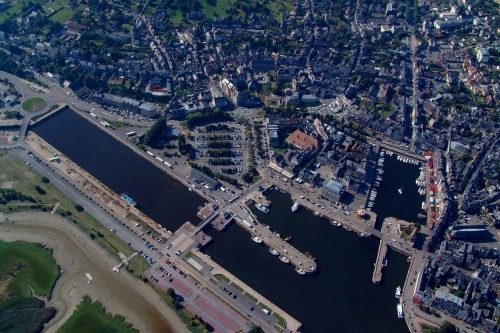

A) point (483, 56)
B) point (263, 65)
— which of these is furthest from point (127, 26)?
point (483, 56)

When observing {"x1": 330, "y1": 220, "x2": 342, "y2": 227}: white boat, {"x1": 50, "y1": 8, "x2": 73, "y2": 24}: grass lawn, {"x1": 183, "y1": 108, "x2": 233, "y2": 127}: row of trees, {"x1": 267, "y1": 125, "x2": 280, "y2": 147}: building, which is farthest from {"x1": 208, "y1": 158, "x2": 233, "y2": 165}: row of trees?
{"x1": 50, "y1": 8, "x2": 73, "y2": 24}: grass lawn

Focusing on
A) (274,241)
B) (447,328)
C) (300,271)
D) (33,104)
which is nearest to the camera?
(447,328)

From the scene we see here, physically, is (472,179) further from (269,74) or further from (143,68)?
(143,68)

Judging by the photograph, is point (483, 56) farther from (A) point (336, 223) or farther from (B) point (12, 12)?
(B) point (12, 12)

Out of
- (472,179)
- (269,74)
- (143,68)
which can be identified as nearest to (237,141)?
(269,74)

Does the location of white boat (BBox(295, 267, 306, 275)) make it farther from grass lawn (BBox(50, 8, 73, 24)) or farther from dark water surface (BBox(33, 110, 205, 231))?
grass lawn (BBox(50, 8, 73, 24))

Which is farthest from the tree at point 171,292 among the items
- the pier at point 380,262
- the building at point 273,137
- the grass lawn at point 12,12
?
the grass lawn at point 12,12
